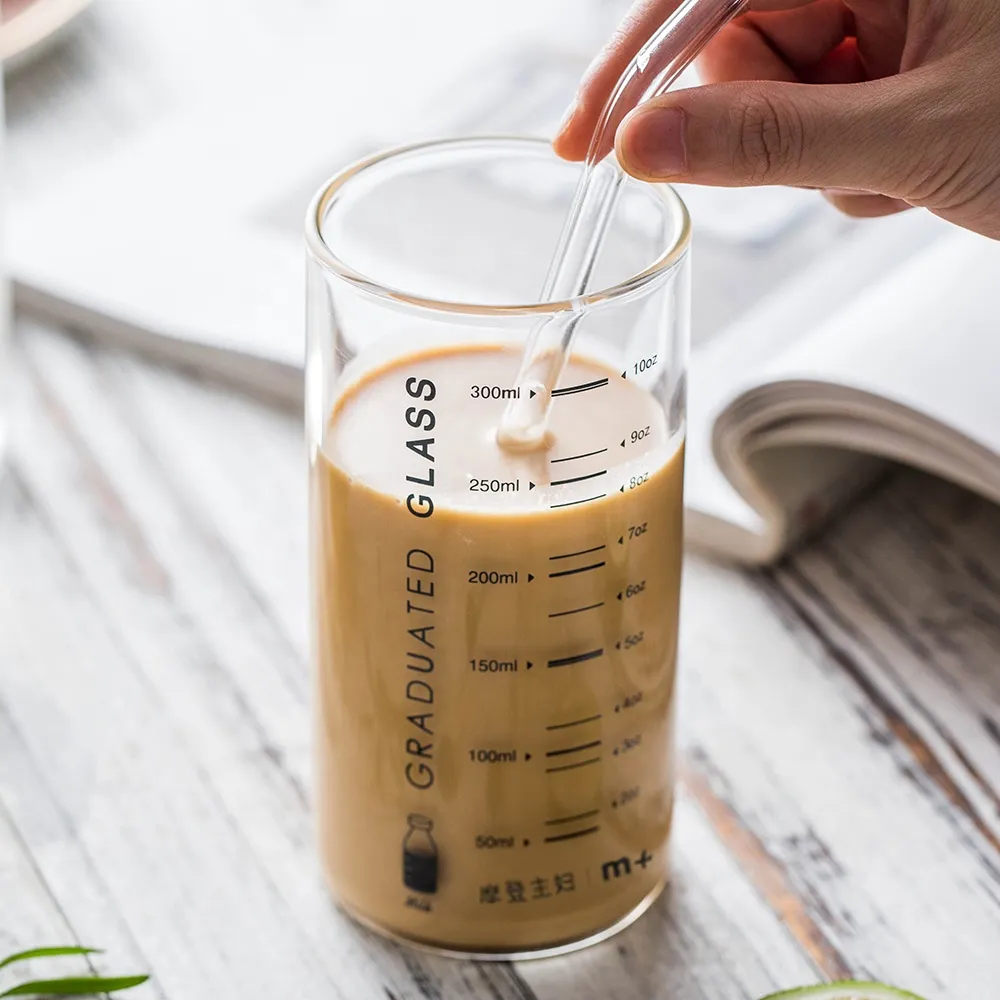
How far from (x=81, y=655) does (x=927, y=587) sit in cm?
45

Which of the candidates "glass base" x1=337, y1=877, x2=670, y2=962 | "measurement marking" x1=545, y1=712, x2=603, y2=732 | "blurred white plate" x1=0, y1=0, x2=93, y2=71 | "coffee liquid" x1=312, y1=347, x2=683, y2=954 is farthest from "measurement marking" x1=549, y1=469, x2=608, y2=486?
"blurred white plate" x1=0, y1=0, x2=93, y2=71

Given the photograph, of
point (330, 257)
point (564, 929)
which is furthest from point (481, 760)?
point (330, 257)

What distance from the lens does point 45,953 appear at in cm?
66

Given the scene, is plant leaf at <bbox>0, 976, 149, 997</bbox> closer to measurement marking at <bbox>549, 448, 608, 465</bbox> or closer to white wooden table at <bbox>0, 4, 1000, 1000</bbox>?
white wooden table at <bbox>0, 4, 1000, 1000</bbox>

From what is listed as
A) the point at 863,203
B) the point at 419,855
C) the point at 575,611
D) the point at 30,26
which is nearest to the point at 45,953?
the point at 419,855

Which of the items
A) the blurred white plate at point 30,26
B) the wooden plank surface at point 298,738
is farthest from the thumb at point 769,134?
the blurred white plate at point 30,26

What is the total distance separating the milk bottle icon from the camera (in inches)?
25.5

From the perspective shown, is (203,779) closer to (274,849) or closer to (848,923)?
(274,849)

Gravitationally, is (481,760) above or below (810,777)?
above

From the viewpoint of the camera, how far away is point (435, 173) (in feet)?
2.17

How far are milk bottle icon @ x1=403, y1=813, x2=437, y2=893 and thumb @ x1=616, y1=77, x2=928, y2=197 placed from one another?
271 mm

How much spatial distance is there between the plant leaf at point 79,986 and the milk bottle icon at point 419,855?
0.12 m

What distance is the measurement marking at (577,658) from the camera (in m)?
0.61

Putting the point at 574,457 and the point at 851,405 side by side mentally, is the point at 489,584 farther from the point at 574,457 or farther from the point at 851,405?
the point at 851,405
